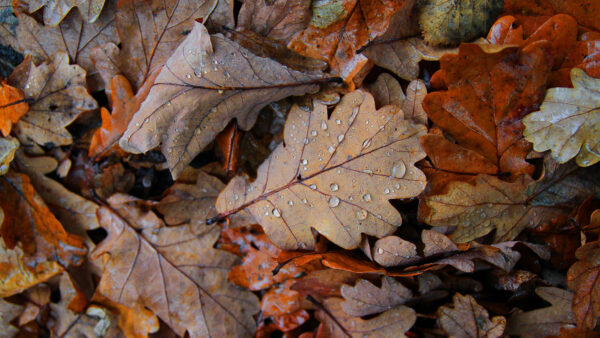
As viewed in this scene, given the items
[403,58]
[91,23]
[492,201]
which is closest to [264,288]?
[492,201]

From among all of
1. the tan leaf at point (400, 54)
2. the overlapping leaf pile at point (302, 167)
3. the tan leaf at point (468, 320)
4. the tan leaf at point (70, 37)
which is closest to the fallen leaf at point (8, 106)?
the overlapping leaf pile at point (302, 167)

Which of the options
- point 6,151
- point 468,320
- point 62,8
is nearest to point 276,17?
point 62,8

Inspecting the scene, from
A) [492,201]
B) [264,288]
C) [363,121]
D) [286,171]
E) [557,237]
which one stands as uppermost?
[363,121]

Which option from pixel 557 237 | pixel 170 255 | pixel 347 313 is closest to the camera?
pixel 557 237

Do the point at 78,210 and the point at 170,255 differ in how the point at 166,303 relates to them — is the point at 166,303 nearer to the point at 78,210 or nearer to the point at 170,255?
the point at 170,255

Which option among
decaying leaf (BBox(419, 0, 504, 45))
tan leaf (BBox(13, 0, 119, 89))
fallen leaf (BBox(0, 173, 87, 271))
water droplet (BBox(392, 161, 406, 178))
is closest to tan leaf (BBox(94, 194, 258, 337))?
fallen leaf (BBox(0, 173, 87, 271))

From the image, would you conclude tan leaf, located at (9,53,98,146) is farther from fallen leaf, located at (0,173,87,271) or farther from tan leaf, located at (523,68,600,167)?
tan leaf, located at (523,68,600,167)
